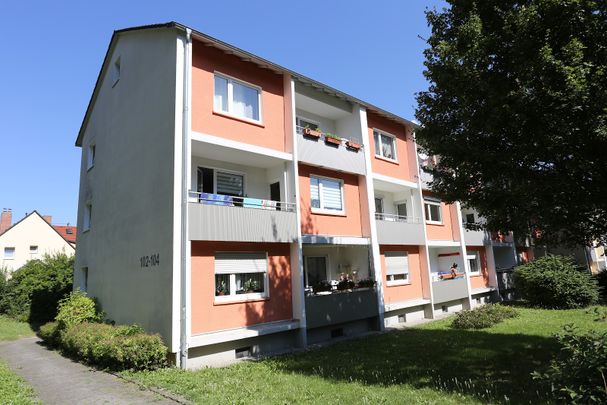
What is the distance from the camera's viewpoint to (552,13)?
7102mm

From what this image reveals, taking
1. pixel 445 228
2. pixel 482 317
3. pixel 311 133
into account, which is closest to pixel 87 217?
pixel 311 133

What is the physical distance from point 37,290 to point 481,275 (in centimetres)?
2894

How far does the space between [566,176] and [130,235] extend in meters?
12.9

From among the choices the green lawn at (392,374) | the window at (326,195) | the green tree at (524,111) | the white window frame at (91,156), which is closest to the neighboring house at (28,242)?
the white window frame at (91,156)

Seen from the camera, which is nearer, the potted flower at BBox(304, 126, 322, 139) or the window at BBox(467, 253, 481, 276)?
the potted flower at BBox(304, 126, 322, 139)

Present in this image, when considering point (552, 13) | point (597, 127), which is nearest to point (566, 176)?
point (597, 127)

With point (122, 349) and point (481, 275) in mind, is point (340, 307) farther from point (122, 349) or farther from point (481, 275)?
point (481, 275)

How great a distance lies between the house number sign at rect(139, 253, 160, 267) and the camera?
1200 cm

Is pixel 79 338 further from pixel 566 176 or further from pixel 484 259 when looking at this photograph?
pixel 484 259

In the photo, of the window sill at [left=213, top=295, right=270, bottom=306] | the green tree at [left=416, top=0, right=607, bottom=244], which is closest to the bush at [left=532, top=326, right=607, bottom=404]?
A: the green tree at [left=416, top=0, right=607, bottom=244]

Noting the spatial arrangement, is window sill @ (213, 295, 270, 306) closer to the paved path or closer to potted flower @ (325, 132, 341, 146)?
the paved path

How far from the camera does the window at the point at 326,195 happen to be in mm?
15772

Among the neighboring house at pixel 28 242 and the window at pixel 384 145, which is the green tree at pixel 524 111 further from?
the neighboring house at pixel 28 242

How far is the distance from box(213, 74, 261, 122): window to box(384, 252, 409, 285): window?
8938 millimetres
